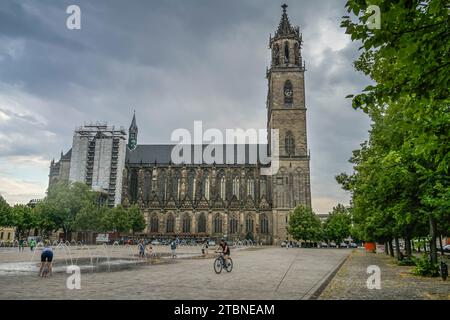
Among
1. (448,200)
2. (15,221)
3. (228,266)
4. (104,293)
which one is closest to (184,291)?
(104,293)

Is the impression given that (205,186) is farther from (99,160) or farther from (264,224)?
(99,160)

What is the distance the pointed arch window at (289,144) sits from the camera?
3044 inches

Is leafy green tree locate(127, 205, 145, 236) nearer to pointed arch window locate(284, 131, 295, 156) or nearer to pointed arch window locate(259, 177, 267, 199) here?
pointed arch window locate(259, 177, 267, 199)

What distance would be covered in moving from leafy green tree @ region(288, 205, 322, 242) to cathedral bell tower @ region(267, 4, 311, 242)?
4955 millimetres

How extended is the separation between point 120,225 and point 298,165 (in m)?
38.6

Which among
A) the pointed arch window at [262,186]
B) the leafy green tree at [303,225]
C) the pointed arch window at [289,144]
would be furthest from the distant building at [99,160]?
the leafy green tree at [303,225]

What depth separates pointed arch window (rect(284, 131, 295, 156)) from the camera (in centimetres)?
7731

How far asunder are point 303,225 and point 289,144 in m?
18.7

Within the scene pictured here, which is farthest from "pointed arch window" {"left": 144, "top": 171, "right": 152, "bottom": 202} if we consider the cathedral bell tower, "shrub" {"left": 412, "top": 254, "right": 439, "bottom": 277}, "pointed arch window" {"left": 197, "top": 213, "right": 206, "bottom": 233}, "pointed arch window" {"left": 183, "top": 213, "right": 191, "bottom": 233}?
"shrub" {"left": 412, "top": 254, "right": 439, "bottom": 277}

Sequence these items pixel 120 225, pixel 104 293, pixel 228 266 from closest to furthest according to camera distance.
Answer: pixel 104 293 < pixel 228 266 < pixel 120 225

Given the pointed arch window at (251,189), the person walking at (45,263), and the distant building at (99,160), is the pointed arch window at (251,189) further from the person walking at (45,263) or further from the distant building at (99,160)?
the person walking at (45,263)

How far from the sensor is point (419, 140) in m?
7.11

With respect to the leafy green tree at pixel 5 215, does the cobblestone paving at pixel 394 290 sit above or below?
below

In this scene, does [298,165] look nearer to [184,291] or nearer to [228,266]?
[228,266]
